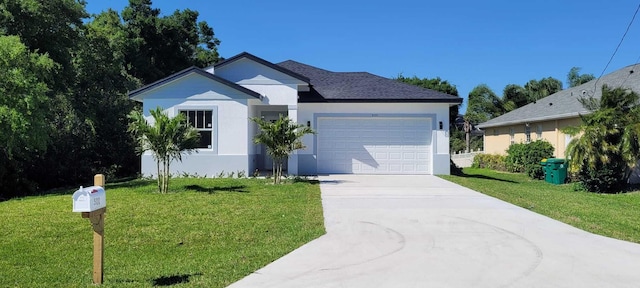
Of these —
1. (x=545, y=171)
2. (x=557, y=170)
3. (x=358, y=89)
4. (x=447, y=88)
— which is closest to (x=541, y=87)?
(x=447, y=88)

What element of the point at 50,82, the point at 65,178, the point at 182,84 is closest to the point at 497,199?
the point at 182,84

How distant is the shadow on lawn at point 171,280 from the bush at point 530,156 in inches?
686

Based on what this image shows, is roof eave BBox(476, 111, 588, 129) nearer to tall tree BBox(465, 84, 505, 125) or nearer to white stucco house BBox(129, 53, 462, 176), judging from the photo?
white stucco house BBox(129, 53, 462, 176)

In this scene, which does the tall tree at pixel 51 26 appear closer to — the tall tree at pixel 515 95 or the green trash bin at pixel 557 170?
the green trash bin at pixel 557 170

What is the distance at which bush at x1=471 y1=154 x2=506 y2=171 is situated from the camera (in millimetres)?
24062

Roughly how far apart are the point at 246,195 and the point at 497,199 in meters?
6.17

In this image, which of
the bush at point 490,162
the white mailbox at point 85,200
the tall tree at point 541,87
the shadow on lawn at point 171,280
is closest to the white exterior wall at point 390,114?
the bush at point 490,162

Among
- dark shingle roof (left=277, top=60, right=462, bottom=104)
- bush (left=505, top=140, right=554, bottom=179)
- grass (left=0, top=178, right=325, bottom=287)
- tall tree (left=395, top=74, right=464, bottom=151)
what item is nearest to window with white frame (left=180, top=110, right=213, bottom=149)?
dark shingle roof (left=277, top=60, right=462, bottom=104)

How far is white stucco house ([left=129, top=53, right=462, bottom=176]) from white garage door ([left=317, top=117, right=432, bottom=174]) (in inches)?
1.5

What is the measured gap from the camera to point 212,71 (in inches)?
647

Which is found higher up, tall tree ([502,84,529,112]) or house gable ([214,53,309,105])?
tall tree ([502,84,529,112])

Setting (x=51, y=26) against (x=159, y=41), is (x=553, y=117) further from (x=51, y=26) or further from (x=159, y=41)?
(x=159, y=41)

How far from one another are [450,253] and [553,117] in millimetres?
16494

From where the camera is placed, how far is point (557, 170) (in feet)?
53.9
